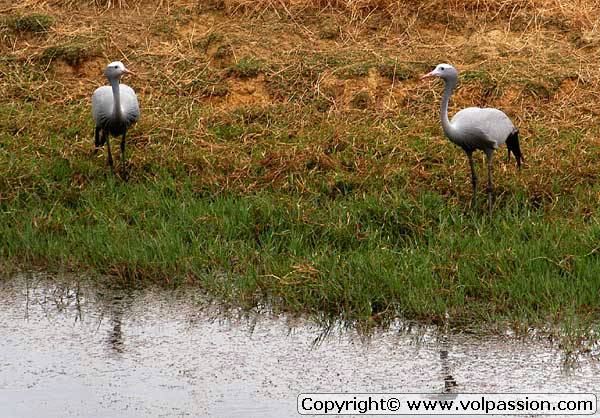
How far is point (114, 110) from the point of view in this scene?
9.31 m

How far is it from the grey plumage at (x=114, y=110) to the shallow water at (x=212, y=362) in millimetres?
2410

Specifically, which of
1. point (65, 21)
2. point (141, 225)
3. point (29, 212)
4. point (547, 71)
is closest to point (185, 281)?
point (141, 225)

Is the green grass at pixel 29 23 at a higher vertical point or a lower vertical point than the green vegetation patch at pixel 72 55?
higher

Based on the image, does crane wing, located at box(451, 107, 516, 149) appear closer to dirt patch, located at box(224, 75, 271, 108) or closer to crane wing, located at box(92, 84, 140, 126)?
crane wing, located at box(92, 84, 140, 126)

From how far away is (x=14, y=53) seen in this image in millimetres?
11320

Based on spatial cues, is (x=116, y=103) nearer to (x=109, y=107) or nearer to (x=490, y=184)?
(x=109, y=107)

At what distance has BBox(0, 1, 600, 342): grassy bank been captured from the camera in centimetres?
716

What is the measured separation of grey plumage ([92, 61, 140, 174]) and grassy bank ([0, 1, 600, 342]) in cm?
21

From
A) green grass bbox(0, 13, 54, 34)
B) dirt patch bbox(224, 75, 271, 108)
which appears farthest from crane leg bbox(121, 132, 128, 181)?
green grass bbox(0, 13, 54, 34)

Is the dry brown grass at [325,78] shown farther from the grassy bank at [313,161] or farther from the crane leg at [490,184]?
the crane leg at [490,184]

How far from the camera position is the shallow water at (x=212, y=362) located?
5.73m

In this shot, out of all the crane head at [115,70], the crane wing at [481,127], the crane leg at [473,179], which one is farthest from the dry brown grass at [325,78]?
the crane head at [115,70]

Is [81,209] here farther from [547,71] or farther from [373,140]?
[547,71]

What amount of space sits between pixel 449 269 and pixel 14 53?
Answer: 541 centimetres
